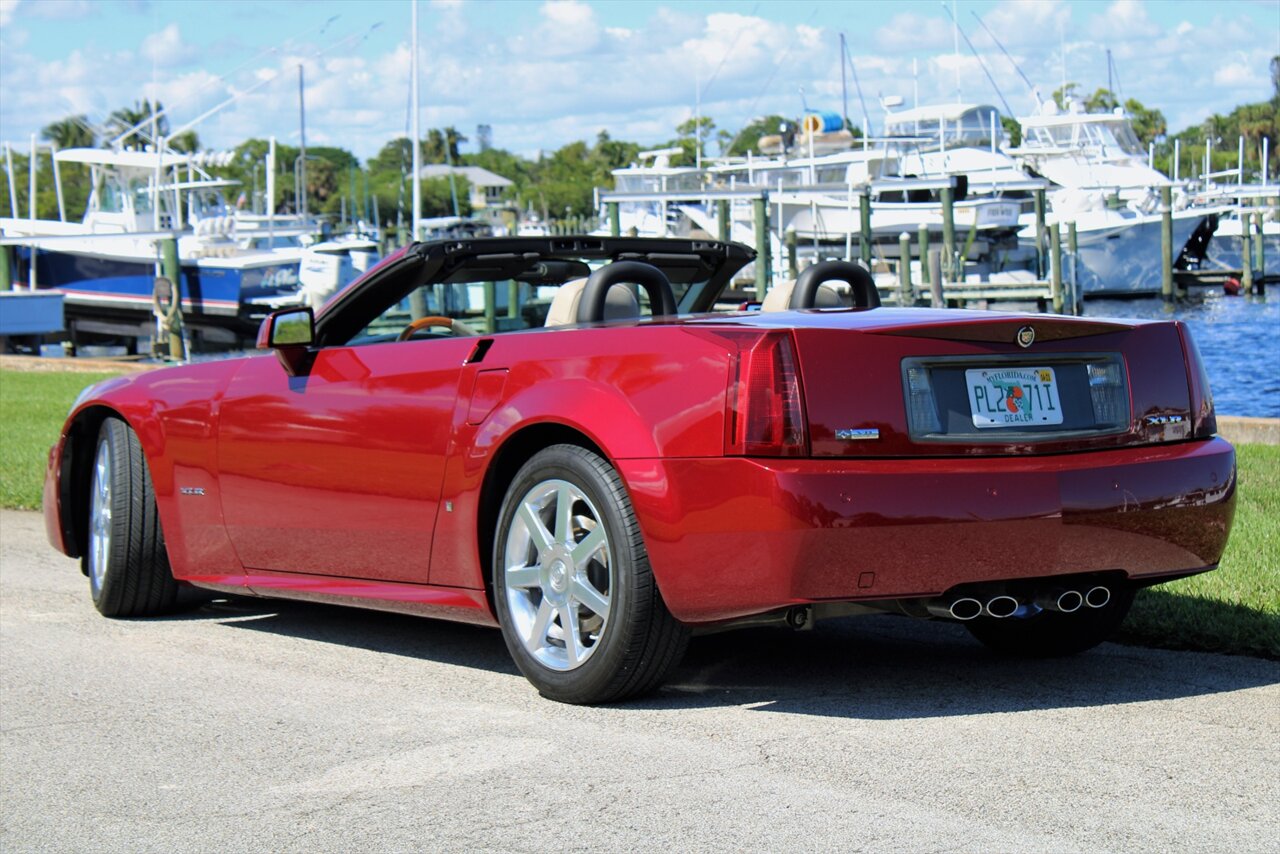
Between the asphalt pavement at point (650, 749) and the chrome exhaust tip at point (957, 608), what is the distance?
292 millimetres

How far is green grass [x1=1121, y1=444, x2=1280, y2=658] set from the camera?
582cm

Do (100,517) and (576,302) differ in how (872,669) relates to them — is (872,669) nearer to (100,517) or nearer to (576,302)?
(576,302)

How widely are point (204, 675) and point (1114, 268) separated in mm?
49155

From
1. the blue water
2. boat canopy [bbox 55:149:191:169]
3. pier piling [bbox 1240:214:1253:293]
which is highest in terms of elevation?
boat canopy [bbox 55:149:191:169]

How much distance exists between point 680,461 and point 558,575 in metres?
0.65

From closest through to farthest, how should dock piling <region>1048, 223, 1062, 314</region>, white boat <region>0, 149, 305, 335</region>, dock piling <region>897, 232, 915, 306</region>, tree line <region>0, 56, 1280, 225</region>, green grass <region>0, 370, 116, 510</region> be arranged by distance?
1. green grass <region>0, 370, 116, 510</region>
2. dock piling <region>897, 232, 915, 306</region>
3. dock piling <region>1048, 223, 1062, 314</region>
4. white boat <region>0, 149, 305, 335</region>
5. tree line <region>0, 56, 1280, 225</region>

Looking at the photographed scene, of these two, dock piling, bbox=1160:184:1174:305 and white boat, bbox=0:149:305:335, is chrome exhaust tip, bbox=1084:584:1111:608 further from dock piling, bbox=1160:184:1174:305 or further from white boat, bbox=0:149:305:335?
dock piling, bbox=1160:184:1174:305

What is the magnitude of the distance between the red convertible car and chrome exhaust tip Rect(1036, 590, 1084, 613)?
0.01 metres

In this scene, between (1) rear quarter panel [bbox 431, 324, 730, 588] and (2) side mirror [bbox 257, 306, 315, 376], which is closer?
(1) rear quarter panel [bbox 431, 324, 730, 588]

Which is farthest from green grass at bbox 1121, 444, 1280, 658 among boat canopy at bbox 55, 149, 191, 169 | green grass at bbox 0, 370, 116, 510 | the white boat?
boat canopy at bbox 55, 149, 191, 169

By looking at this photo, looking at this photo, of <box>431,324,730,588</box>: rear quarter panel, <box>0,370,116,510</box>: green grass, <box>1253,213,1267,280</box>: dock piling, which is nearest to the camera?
<box>431,324,730,588</box>: rear quarter panel

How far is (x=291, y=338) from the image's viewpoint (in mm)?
6051

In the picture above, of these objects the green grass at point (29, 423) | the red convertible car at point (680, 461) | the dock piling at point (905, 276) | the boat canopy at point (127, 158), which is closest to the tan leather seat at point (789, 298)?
A: the red convertible car at point (680, 461)

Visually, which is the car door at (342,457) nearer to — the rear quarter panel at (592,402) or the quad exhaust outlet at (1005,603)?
the rear quarter panel at (592,402)
